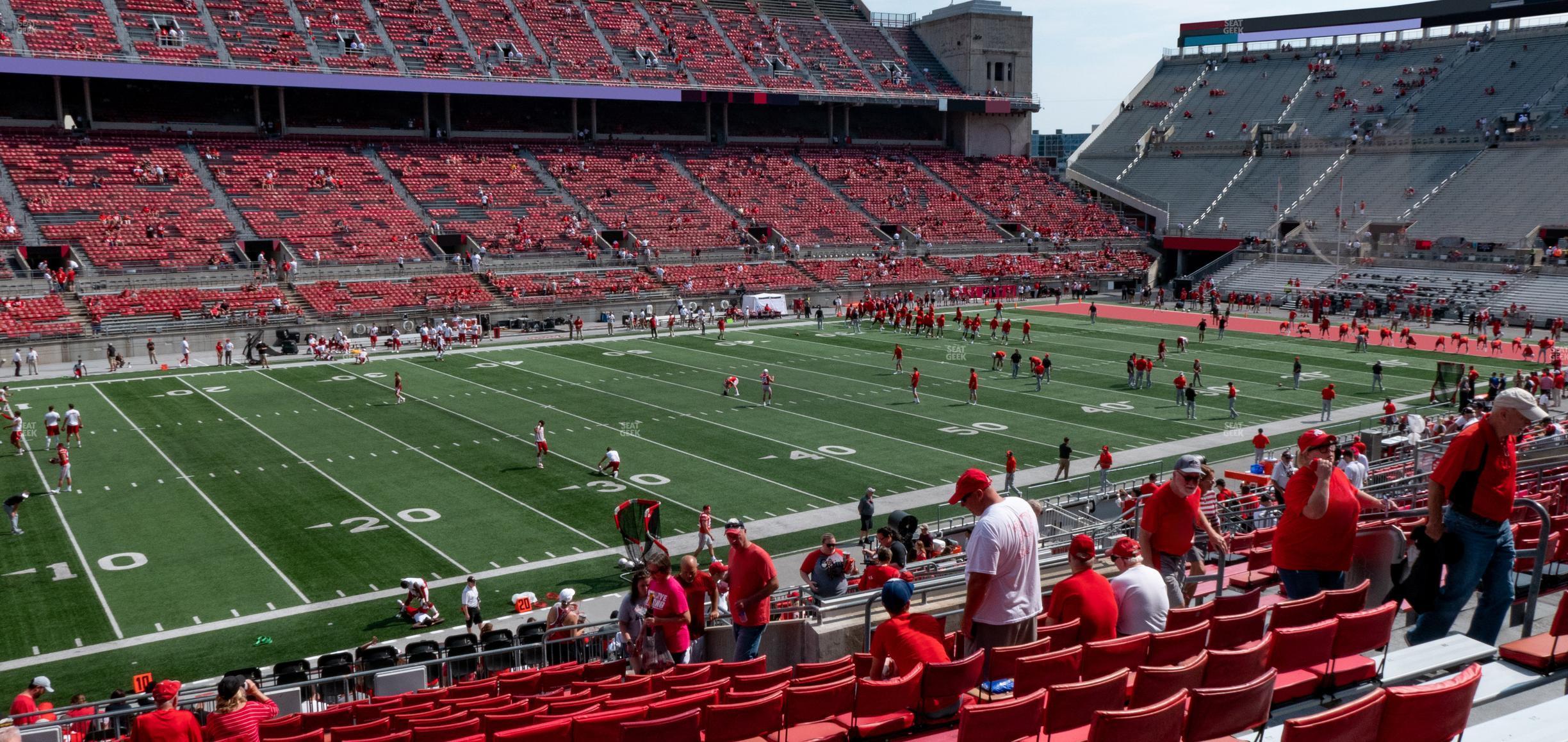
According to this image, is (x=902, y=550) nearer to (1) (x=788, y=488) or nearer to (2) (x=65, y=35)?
(1) (x=788, y=488)

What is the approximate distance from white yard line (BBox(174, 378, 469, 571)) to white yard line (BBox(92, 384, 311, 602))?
0.35 metres

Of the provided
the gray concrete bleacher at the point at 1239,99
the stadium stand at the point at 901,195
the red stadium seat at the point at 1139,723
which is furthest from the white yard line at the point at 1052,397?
the gray concrete bleacher at the point at 1239,99

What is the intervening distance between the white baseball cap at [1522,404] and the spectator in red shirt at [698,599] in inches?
227

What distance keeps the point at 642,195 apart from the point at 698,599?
176 ft

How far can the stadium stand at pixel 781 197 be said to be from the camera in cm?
6319

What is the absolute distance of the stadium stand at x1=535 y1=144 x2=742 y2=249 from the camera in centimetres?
5878

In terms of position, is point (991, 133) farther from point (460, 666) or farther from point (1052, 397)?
point (460, 666)

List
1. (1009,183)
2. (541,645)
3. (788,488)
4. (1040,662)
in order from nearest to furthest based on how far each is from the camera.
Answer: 1. (1040,662)
2. (541,645)
3. (788,488)
4. (1009,183)

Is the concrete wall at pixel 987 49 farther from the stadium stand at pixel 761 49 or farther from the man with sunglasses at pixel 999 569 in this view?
the man with sunglasses at pixel 999 569

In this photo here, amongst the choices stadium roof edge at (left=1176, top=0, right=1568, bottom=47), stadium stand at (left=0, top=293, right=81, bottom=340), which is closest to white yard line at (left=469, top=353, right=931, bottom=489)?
stadium stand at (left=0, top=293, right=81, bottom=340)

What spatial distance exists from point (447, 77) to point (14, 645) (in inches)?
1956

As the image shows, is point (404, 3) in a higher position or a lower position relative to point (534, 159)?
higher

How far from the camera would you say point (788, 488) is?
22.4 meters

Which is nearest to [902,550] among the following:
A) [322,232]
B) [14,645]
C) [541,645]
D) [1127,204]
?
[541,645]
